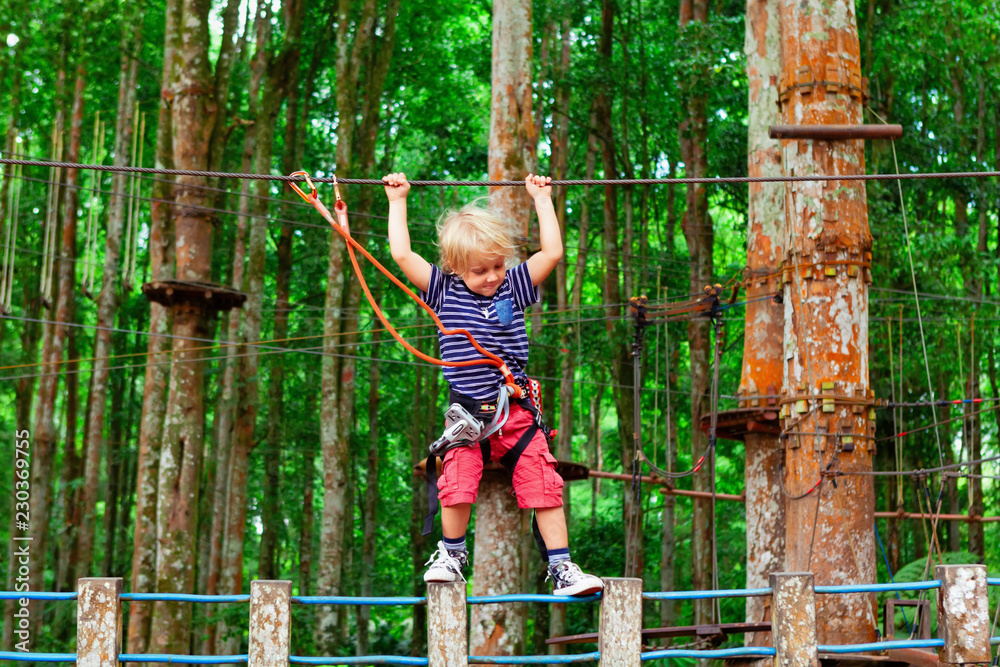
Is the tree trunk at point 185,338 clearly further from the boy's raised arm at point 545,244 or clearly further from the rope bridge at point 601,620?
the boy's raised arm at point 545,244

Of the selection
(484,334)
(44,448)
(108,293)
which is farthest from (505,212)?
(44,448)

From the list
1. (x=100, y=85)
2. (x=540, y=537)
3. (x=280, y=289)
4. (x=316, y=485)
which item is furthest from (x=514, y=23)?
(x=316, y=485)

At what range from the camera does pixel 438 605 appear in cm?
315

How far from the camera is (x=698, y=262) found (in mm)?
12992

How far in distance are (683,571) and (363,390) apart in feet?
22.4

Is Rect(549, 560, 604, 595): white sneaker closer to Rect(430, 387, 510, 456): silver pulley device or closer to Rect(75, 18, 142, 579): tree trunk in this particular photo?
Rect(430, 387, 510, 456): silver pulley device

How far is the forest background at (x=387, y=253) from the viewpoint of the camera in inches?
459

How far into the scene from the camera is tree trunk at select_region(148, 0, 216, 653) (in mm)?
7246

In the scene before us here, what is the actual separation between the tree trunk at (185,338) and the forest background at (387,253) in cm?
23

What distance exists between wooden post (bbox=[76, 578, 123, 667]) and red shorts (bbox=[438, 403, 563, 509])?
1145 millimetres

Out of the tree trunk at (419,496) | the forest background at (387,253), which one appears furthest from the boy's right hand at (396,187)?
the tree trunk at (419,496)

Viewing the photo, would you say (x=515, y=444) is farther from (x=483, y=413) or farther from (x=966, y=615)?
(x=966, y=615)

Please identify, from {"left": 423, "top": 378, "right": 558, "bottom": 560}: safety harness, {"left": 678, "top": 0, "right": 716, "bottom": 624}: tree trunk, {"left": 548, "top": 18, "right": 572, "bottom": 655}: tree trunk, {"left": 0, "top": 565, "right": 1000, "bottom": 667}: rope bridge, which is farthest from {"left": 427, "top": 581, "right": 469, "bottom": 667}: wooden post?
{"left": 548, "top": 18, "right": 572, "bottom": 655}: tree trunk

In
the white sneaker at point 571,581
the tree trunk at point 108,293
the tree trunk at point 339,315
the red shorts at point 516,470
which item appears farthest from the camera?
the tree trunk at point 108,293
